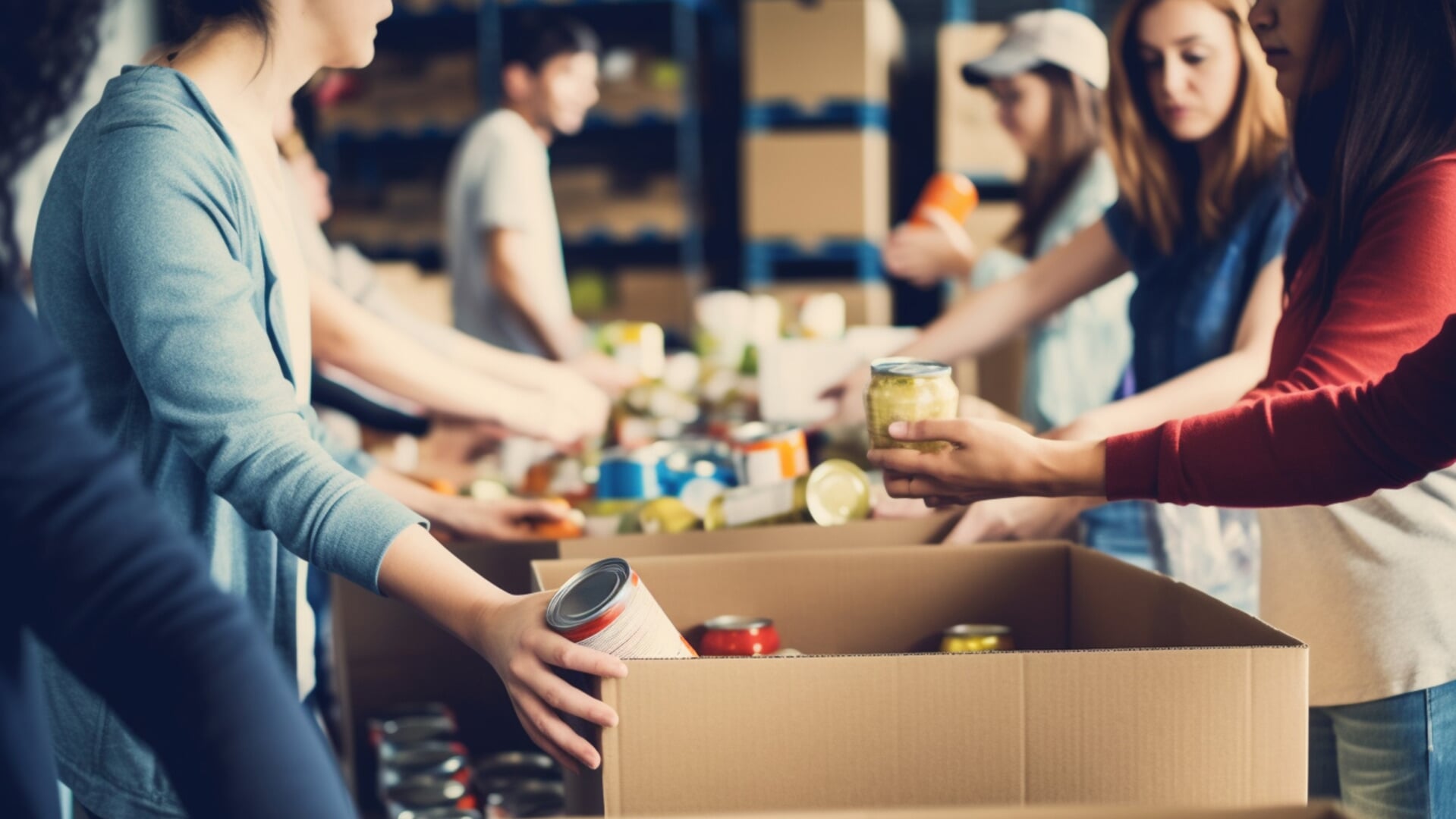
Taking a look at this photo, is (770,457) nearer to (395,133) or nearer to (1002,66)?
(1002,66)

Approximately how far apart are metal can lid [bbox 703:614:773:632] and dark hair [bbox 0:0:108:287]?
0.66 m

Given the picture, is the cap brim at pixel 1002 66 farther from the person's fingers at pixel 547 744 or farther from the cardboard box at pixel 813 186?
the cardboard box at pixel 813 186

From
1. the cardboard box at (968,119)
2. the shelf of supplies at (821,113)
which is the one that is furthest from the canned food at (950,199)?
the shelf of supplies at (821,113)

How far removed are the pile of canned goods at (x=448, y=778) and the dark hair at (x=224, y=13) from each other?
750 mm

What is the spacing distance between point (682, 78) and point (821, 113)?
641mm

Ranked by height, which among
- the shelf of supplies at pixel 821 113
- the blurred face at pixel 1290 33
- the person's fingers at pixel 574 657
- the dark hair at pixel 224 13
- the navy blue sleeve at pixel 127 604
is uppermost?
the shelf of supplies at pixel 821 113

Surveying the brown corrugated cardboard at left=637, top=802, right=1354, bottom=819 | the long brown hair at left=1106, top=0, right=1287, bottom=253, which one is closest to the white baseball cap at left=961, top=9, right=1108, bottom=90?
the long brown hair at left=1106, top=0, right=1287, bottom=253

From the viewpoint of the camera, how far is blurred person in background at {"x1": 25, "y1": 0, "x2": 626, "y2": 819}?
35.7 inches

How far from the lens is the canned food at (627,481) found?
1726 mm

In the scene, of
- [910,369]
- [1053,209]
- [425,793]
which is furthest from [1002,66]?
[425,793]

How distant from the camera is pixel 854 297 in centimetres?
530

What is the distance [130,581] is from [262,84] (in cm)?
67

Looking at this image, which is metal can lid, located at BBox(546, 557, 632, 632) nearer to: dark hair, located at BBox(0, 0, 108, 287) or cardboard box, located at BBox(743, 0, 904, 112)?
dark hair, located at BBox(0, 0, 108, 287)

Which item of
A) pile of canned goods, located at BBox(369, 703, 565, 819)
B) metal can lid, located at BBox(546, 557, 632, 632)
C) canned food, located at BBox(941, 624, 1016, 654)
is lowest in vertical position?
pile of canned goods, located at BBox(369, 703, 565, 819)
